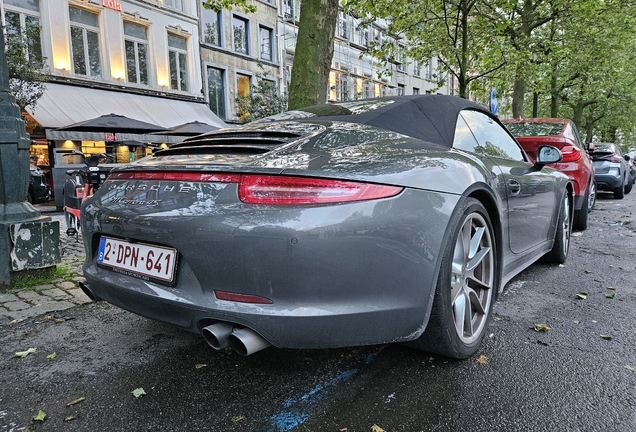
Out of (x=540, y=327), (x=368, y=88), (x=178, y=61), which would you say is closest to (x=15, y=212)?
(x=540, y=327)

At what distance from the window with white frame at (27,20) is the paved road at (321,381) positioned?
45.0ft

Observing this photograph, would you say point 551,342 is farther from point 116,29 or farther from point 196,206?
point 116,29

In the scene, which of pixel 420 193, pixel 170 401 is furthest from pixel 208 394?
pixel 420 193

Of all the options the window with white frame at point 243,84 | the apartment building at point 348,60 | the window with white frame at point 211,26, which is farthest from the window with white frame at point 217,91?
the apartment building at point 348,60

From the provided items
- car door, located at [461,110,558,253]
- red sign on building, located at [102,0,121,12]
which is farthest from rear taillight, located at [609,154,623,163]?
red sign on building, located at [102,0,121,12]

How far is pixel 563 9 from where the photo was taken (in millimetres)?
14547

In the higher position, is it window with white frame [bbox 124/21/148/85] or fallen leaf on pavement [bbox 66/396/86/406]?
window with white frame [bbox 124/21/148/85]

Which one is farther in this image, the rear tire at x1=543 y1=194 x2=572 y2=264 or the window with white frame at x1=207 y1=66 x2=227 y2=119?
the window with white frame at x1=207 y1=66 x2=227 y2=119

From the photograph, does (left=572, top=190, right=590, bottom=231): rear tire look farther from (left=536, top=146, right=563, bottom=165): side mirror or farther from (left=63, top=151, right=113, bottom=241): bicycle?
(left=63, top=151, right=113, bottom=241): bicycle

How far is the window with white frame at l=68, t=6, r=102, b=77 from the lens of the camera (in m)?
15.4

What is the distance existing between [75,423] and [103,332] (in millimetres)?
1094

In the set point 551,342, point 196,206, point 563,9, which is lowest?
point 551,342

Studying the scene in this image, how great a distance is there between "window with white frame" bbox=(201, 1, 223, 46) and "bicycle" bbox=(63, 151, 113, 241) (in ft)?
51.2

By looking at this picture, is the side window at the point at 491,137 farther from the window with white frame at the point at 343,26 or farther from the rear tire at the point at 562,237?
the window with white frame at the point at 343,26
